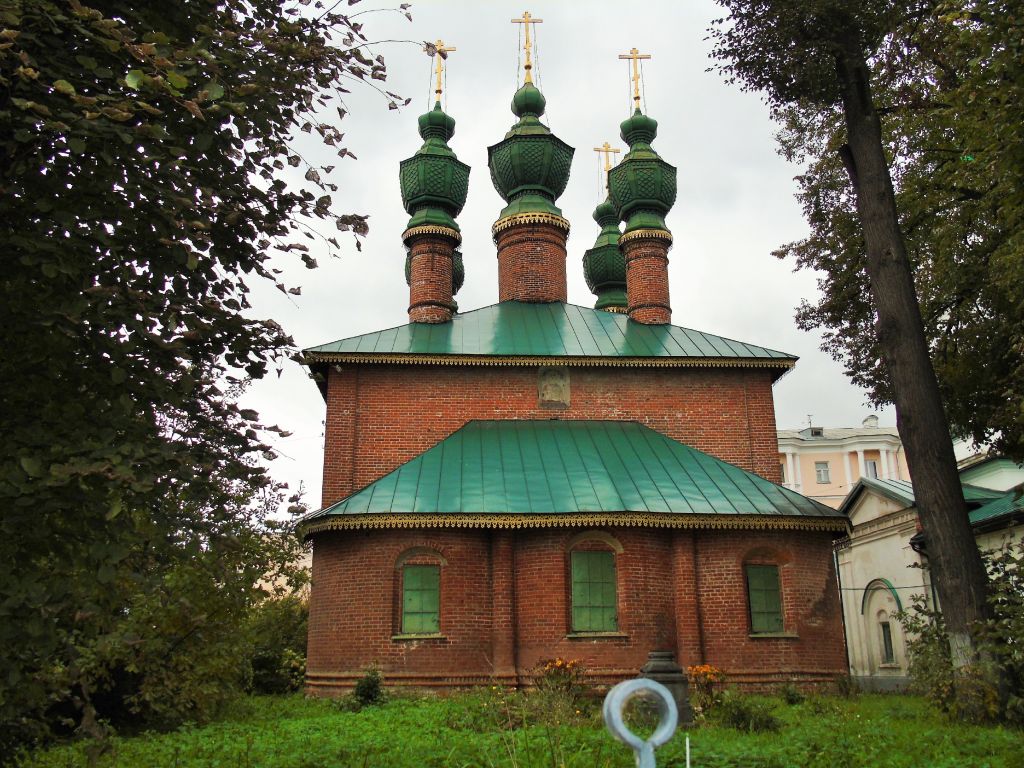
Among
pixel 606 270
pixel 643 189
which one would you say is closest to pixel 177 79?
pixel 643 189

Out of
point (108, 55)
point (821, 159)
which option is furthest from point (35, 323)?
point (821, 159)

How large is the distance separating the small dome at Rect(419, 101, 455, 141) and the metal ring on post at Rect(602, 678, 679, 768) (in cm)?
1951

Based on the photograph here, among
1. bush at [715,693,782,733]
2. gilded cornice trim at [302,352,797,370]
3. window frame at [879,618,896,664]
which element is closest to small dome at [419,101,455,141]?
gilded cornice trim at [302,352,797,370]

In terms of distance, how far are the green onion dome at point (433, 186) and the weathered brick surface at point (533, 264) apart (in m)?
1.39

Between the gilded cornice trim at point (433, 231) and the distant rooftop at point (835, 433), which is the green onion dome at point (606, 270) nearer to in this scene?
the gilded cornice trim at point (433, 231)

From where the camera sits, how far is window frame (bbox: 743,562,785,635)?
46.5 feet

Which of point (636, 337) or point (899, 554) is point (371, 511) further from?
point (899, 554)

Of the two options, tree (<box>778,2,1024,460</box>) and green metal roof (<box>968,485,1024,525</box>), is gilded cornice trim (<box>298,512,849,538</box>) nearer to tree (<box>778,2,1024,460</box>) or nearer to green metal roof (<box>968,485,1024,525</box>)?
tree (<box>778,2,1024,460</box>)

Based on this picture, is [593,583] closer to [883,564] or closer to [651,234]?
[651,234]

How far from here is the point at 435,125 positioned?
21.3 meters

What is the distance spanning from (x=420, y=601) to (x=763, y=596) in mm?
5465

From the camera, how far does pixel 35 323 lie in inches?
173

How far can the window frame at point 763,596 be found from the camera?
1419 centimetres

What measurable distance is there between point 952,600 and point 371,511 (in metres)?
8.00
